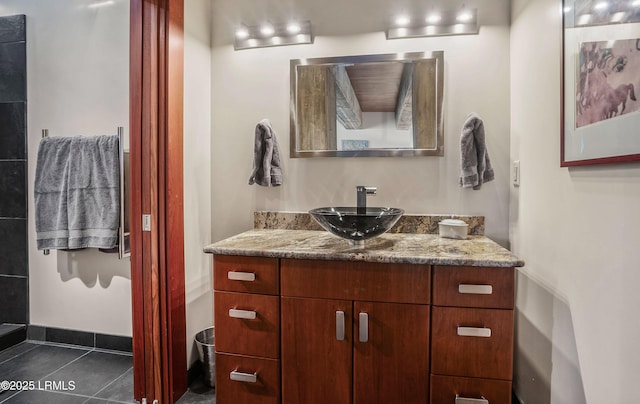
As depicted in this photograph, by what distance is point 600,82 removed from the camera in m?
0.97

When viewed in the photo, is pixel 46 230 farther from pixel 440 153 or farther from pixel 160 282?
pixel 440 153

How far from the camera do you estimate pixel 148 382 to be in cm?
164

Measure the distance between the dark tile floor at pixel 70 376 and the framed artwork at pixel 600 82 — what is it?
6.62 ft

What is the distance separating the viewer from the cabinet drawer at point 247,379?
1.39m

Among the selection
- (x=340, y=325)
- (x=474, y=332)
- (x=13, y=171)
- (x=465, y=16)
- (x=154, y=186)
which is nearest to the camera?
(x=474, y=332)

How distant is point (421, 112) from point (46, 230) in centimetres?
244

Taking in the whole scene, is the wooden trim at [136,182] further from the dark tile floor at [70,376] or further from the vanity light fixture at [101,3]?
the vanity light fixture at [101,3]

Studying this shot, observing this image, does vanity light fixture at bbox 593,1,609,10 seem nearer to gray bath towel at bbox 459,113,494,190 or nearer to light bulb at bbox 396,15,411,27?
gray bath towel at bbox 459,113,494,190

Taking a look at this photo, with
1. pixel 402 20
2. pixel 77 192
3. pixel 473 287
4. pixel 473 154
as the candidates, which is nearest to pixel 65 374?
pixel 77 192

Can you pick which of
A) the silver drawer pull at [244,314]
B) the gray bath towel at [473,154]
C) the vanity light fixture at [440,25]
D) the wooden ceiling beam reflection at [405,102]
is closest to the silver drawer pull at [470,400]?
the silver drawer pull at [244,314]

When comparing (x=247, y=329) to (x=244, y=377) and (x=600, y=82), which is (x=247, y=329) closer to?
(x=244, y=377)

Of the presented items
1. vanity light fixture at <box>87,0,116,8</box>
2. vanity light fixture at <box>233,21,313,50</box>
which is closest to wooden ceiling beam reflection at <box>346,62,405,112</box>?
vanity light fixture at <box>233,21,313,50</box>

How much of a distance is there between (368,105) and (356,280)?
1067 millimetres

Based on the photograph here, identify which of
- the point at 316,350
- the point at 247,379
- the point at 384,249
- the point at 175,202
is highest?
the point at 175,202
